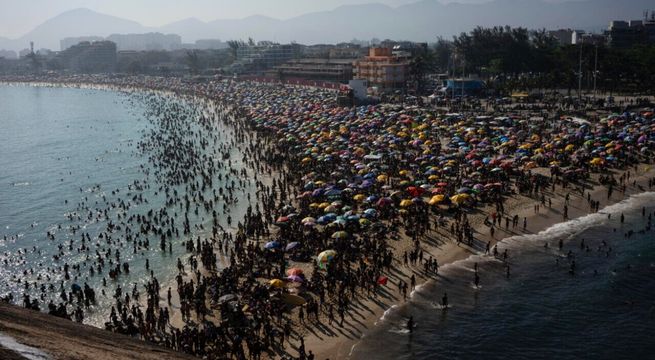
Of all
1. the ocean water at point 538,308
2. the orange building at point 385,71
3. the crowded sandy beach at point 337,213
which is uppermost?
the orange building at point 385,71

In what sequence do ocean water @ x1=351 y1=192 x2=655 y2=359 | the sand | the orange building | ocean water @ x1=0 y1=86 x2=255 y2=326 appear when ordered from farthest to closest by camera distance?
the orange building
ocean water @ x1=0 y1=86 x2=255 y2=326
ocean water @ x1=351 y1=192 x2=655 y2=359
the sand

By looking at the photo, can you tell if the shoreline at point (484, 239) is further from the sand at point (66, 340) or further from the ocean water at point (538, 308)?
the sand at point (66, 340)

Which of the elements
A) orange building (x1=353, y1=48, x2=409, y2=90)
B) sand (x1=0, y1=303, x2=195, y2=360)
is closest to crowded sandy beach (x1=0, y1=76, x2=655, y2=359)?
sand (x1=0, y1=303, x2=195, y2=360)

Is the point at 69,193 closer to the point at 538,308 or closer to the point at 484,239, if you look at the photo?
the point at 484,239

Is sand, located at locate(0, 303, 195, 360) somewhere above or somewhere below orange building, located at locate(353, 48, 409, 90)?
below

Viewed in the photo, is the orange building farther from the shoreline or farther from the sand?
the sand

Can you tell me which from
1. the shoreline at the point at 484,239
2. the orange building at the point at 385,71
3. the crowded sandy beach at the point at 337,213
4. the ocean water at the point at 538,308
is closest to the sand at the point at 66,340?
the crowded sandy beach at the point at 337,213

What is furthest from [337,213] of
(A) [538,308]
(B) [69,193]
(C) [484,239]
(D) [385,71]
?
(D) [385,71]

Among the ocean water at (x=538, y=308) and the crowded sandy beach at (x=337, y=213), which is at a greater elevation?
the crowded sandy beach at (x=337, y=213)
